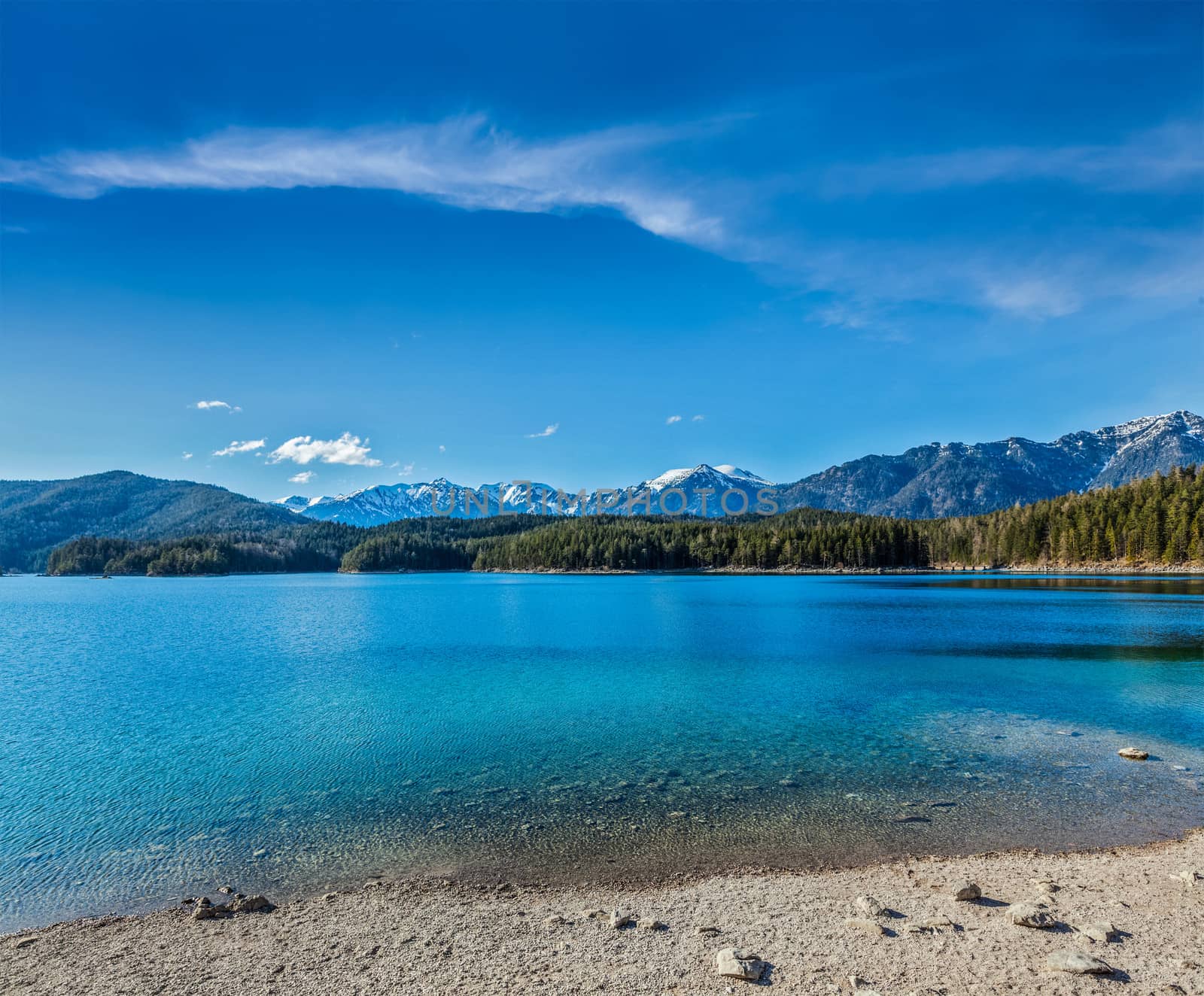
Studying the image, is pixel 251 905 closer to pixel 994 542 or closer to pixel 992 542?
pixel 994 542

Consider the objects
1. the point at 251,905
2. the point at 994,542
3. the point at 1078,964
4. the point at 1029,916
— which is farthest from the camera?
the point at 994,542

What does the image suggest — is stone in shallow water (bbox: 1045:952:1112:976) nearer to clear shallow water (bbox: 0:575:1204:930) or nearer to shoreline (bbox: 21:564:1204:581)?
clear shallow water (bbox: 0:575:1204:930)

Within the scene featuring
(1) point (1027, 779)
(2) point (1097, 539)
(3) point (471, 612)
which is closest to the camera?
(1) point (1027, 779)

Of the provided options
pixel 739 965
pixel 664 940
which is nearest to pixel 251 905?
pixel 664 940

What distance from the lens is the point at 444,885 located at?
11.7 metres

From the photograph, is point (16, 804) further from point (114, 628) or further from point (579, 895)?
point (114, 628)

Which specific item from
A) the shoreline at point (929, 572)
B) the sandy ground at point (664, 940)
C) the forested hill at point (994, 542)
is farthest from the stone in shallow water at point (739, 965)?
the forested hill at point (994, 542)

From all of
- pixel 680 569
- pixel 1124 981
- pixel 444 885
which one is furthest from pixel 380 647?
pixel 680 569

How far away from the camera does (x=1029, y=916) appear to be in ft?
31.2

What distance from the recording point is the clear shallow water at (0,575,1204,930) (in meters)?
13.2

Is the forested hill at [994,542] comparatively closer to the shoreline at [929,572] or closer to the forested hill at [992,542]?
the forested hill at [992,542]

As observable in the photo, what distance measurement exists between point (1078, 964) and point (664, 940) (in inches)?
213

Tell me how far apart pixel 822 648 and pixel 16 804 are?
128 feet

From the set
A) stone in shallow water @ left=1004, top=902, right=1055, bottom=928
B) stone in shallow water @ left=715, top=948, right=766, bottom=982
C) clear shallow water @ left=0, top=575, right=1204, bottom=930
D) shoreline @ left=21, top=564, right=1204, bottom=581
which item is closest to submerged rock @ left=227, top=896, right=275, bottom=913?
clear shallow water @ left=0, top=575, right=1204, bottom=930
